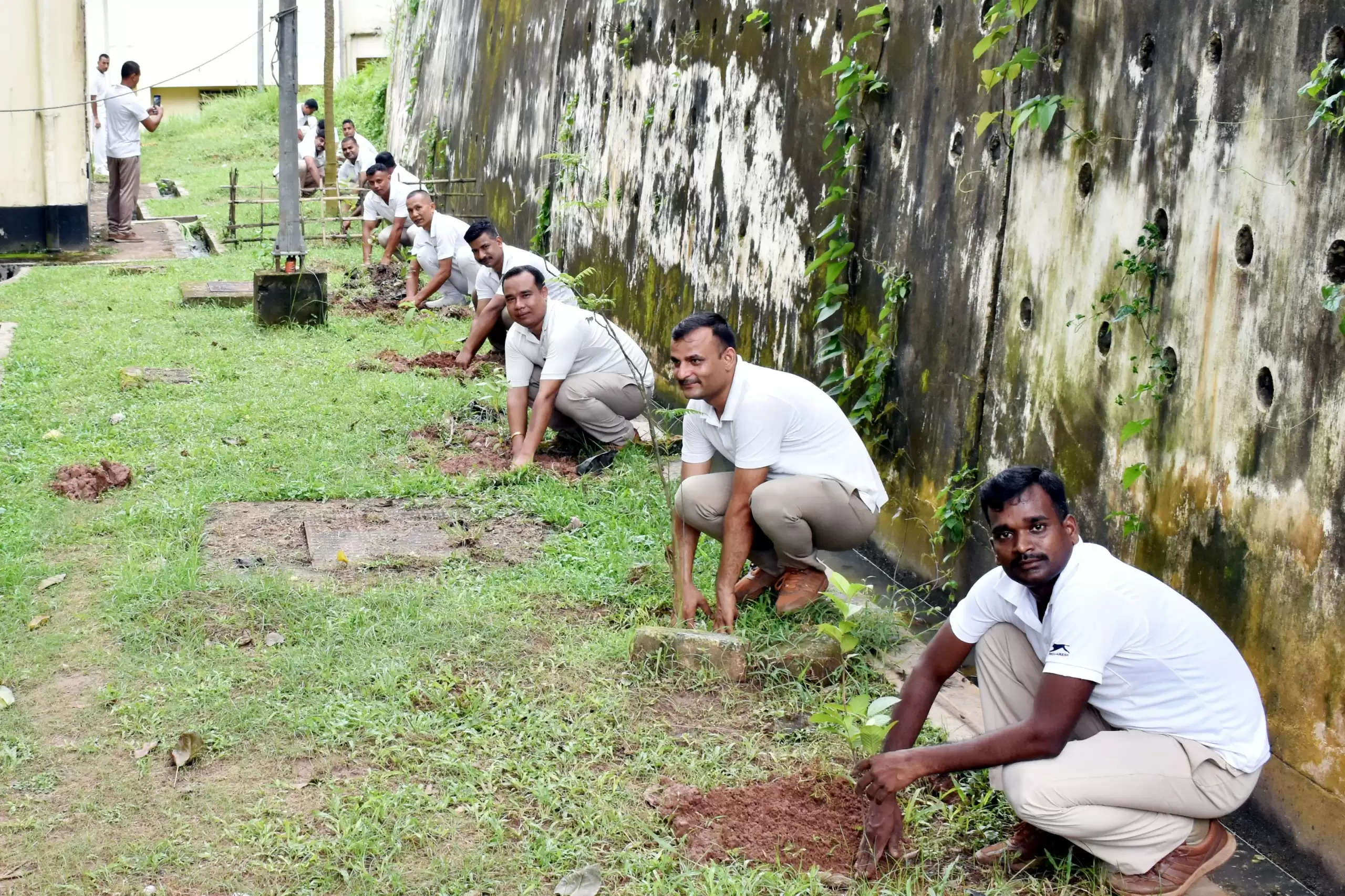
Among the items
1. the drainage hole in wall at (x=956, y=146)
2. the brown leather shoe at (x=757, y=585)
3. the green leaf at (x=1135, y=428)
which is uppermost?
the drainage hole in wall at (x=956, y=146)

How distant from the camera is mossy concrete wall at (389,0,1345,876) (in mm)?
3252

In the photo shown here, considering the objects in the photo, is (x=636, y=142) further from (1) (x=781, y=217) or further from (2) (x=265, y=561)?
(2) (x=265, y=561)

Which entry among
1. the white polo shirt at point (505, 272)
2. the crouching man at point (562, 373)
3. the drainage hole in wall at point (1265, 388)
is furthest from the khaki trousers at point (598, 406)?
the drainage hole in wall at point (1265, 388)

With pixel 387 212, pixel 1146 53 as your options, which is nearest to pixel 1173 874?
pixel 1146 53

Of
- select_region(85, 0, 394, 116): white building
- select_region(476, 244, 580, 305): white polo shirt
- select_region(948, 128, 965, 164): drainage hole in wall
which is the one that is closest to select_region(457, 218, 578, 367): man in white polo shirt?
select_region(476, 244, 580, 305): white polo shirt

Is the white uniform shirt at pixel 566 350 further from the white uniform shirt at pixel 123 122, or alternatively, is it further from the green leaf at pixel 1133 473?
the white uniform shirt at pixel 123 122

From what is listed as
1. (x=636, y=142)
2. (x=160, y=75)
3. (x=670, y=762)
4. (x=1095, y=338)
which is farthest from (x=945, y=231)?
(x=160, y=75)

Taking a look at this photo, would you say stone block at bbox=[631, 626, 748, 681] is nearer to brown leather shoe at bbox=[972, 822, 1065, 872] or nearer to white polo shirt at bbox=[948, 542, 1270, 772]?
brown leather shoe at bbox=[972, 822, 1065, 872]

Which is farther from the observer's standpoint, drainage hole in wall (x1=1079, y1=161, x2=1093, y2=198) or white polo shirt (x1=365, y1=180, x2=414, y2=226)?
white polo shirt (x1=365, y1=180, x2=414, y2=226)

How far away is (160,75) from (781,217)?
29.2 metres

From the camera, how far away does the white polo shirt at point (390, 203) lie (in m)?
12.8

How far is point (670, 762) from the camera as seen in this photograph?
386 cm

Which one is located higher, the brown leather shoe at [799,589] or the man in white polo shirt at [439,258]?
the man in white polo shirt at [439,258]

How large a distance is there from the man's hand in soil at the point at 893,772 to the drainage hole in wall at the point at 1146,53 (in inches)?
85.5
